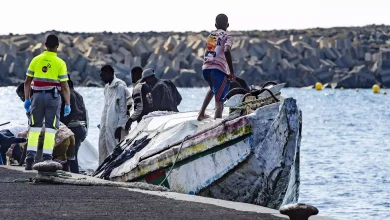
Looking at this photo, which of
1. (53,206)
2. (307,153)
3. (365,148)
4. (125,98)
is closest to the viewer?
(53,206)

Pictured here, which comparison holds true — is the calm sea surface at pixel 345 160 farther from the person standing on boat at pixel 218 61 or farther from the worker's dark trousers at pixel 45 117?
the worker's dark trousers at pixel 45 117

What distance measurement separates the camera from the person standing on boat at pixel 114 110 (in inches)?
654

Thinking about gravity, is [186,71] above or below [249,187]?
below

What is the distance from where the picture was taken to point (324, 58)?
407 feet

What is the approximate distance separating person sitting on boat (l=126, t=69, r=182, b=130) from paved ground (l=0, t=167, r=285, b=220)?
11.6ft

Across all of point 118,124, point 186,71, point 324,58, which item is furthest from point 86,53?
point 118,124

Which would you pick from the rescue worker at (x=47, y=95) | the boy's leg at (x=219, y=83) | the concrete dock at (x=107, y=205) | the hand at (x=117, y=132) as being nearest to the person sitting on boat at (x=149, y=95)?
the hand at (x=117, y=132)

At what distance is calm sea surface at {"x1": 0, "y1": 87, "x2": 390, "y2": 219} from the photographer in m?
23.3

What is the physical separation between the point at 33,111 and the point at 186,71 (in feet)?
321

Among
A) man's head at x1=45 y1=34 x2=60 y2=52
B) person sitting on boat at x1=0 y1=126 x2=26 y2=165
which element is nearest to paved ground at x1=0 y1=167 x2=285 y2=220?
man's head at x1=45 y1=34 x2=60 y2=52

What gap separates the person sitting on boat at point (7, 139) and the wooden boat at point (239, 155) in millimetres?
2551

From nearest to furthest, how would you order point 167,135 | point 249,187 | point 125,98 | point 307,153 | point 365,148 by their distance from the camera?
point 249,187
point 167,135
point 125,98
point 307,153
point 365,148

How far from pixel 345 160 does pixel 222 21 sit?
2143 cm

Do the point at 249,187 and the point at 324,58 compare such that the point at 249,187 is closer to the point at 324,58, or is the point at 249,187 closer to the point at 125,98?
the point at 125,98
